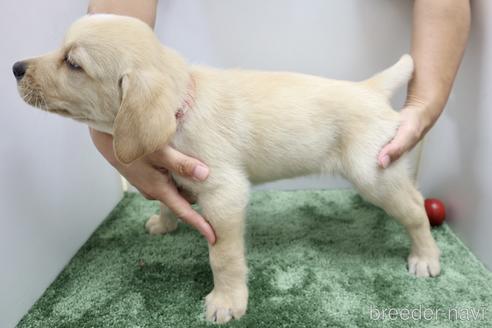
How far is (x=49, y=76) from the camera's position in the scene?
1.33 metres

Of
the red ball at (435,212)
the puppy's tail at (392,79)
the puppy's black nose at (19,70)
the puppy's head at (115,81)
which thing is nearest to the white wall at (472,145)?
the red ball at (435,212)

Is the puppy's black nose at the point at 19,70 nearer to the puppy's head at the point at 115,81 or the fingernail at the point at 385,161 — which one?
the puppy's head at the point at 115,81

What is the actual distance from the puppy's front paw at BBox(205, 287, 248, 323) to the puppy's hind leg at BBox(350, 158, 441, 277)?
2.09 ft

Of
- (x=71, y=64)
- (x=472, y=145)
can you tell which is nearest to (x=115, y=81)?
(x=71, y=64)

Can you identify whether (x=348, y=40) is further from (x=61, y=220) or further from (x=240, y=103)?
(x=61, y=220)

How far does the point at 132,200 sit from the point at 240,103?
3.95 ft

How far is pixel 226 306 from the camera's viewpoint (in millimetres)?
1532

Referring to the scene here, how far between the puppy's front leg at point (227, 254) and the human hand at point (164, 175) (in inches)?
1.8

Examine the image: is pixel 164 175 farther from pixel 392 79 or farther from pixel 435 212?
pixel 435 212

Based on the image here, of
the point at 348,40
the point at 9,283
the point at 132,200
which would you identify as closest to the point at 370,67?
the point at 348,40

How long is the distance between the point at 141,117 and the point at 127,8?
719 millimetres

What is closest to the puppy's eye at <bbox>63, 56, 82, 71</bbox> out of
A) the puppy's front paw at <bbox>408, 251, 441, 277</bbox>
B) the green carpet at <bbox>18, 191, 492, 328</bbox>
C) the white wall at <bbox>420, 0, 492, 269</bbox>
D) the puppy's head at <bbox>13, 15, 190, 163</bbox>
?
the puppy's head at <bbox>13, 15, 190, 163</bbox>

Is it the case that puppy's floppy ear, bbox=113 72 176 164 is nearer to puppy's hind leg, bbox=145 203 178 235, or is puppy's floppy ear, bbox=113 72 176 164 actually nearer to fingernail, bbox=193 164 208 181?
fingernail, bbox=193 164 208 181

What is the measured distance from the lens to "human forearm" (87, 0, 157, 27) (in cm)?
164
